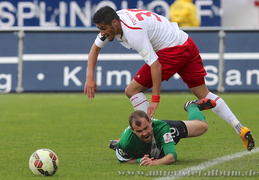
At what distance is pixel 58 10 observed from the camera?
22.9 metres

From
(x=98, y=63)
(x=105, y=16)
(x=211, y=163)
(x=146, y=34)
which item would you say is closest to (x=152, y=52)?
(x=146, y=34)

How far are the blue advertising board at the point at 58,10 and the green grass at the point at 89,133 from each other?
4941 mm

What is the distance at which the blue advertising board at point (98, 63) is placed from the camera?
17969 mm

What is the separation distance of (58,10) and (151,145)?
14507mm

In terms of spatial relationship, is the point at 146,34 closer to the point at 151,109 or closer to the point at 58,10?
the point at 151,109

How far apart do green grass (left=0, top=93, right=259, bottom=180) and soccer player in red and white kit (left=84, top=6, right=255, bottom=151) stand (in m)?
0.68

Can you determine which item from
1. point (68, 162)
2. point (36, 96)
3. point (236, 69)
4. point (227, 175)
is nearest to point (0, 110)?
point (36, 96)

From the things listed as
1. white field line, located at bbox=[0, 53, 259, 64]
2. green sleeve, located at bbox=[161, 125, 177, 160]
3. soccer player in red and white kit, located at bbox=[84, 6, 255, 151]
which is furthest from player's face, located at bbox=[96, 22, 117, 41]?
white field line, located at bbox=[0, 53, 259, 64]

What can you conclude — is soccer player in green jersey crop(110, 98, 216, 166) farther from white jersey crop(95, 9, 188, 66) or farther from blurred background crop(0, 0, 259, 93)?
blurred background crop(0, 0, 259, 93)

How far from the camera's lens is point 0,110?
620 inches

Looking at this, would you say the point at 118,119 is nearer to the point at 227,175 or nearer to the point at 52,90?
the point at 52,90

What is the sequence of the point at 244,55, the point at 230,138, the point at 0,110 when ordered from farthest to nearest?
the point at 244,55 < the point at 0,110 < the point at 230,138

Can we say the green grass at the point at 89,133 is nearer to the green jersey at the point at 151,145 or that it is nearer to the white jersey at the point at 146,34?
the green jersey at the point at 151,145

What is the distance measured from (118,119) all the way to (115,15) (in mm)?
5307
